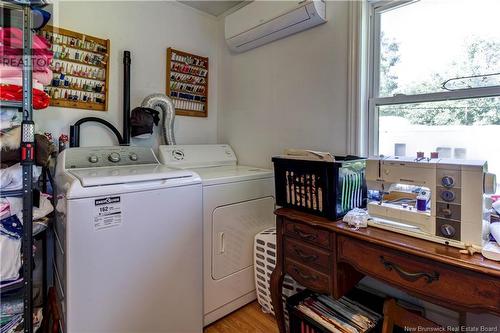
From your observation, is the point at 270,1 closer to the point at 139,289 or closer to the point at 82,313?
the point at 139,289

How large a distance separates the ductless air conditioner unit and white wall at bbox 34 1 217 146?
1.32 ft

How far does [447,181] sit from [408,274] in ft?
1.25

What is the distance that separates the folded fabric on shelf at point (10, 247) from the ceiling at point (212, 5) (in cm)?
216

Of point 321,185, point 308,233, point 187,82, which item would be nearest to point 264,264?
point 308,233

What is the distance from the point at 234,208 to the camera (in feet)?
5.96

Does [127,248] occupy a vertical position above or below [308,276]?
above

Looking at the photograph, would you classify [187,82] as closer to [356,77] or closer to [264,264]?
[356,77]

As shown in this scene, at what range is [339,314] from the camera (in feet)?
4.40

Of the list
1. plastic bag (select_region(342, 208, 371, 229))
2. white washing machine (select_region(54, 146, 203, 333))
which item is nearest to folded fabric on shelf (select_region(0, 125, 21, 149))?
white washing machine (select_region(54, 146, 203, 333))

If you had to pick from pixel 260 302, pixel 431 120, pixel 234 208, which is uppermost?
pixel 431 120

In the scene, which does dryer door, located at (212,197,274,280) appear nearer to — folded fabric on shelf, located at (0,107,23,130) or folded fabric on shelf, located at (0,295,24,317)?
folded fabric on shelf, located at (0,295,24,317)

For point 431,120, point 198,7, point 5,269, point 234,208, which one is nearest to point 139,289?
point 5,269

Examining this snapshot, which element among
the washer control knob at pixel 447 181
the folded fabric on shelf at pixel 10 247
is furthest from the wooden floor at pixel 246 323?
the washer control knob at pixel 447 181

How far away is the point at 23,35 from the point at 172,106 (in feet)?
3.50
